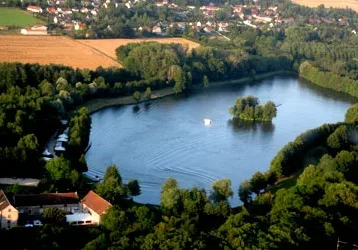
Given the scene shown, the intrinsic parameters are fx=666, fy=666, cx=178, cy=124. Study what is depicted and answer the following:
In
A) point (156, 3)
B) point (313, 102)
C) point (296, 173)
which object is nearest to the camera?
point (296, 173)

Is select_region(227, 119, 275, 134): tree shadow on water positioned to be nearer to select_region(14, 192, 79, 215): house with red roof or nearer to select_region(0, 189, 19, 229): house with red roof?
select_region(14, 192, 79, 215): house with red roof

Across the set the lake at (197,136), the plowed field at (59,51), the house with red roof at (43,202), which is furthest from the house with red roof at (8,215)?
the plowed field at (59,51)

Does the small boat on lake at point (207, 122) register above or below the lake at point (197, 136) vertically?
above

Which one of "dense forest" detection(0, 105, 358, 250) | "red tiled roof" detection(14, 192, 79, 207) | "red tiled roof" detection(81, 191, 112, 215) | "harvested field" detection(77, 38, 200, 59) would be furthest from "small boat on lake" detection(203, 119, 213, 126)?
"red tiled roof" detection(14, 192, 79, 207)

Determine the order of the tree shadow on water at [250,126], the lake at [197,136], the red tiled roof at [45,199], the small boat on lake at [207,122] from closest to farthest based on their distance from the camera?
the red tiled roof at [45,199] → the lake at [197,136] → the tree shadow on water at [250,126] → the small boat on lake at [207,122]

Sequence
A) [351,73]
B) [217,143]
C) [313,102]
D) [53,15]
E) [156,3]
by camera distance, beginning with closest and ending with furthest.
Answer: [217,143] < [313,102] < [351,73] < [53,15] < [156,3]

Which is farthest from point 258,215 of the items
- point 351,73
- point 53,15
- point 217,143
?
point 53,15

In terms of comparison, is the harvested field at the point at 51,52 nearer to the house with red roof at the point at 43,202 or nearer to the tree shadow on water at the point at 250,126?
the tree shadow on water at the point at 250,126

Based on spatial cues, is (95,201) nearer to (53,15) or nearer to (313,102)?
(313,102)
